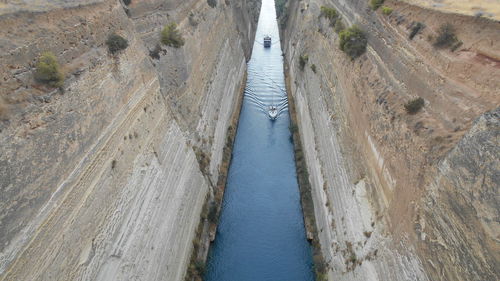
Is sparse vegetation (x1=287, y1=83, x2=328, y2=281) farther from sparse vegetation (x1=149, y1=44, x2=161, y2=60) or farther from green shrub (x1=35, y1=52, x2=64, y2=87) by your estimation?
green shrub (x1=35, y1=52, x2=64, y2=87)

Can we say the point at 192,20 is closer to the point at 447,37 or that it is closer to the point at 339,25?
the point at 339,25

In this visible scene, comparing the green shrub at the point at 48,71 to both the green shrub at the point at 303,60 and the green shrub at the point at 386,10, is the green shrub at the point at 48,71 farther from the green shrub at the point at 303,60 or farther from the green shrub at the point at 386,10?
the green shrub at the point at 303,60

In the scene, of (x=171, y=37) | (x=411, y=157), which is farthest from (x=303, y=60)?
(x=411, y=157)

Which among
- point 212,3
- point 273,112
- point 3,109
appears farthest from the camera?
point 273,112

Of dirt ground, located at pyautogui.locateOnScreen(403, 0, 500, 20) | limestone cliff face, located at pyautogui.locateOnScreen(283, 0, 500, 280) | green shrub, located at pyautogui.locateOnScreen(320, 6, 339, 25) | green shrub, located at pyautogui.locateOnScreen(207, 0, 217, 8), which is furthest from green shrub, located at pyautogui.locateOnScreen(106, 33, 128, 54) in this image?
green shrub, located at pyautogui.locateOnScreen(207, 0, 217, 8)

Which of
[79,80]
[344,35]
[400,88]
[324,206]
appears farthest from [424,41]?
[79,80]

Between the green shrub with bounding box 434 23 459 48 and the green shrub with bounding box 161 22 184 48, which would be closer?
the green shrub with bounding box 434 23 459 48

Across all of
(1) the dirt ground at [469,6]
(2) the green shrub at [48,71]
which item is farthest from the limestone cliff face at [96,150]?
(1) the dirt ground at [469,6]
